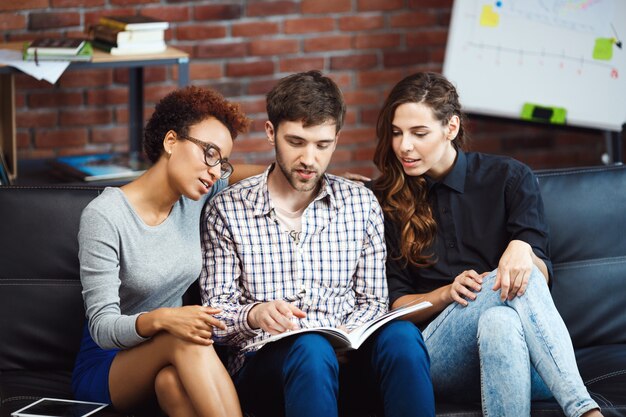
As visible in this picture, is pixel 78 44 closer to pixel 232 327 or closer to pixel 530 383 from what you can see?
pixel 232 327

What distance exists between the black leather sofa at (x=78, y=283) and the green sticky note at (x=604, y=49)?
3.55 feet

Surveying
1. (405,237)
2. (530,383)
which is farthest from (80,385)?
(530,383)

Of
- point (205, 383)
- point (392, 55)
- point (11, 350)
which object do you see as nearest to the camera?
point (205, 383)

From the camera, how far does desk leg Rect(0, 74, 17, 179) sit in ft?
11.0

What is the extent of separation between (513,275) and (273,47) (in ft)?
7.00

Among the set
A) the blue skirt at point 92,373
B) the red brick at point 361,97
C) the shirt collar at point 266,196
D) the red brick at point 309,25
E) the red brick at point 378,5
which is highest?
the red brick at point 378,5

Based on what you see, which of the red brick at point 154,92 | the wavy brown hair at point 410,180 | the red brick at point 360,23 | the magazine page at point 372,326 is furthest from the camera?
the red brick at point 360,23

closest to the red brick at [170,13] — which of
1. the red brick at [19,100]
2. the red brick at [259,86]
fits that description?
the red brick at [259,86]

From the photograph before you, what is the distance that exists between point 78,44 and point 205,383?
5.34ft

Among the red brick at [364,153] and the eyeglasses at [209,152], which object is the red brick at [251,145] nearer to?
the red brick at [364,153]

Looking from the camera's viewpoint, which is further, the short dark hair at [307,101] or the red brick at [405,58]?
the red brick at [405,58]

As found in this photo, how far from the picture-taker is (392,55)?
426cm

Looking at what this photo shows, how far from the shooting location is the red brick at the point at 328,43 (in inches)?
162

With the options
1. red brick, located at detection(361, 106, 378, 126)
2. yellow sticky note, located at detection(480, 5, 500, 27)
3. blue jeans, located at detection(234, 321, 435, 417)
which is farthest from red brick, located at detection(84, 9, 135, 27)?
blue jeans, located at detection(234, 321, 435, 417)
